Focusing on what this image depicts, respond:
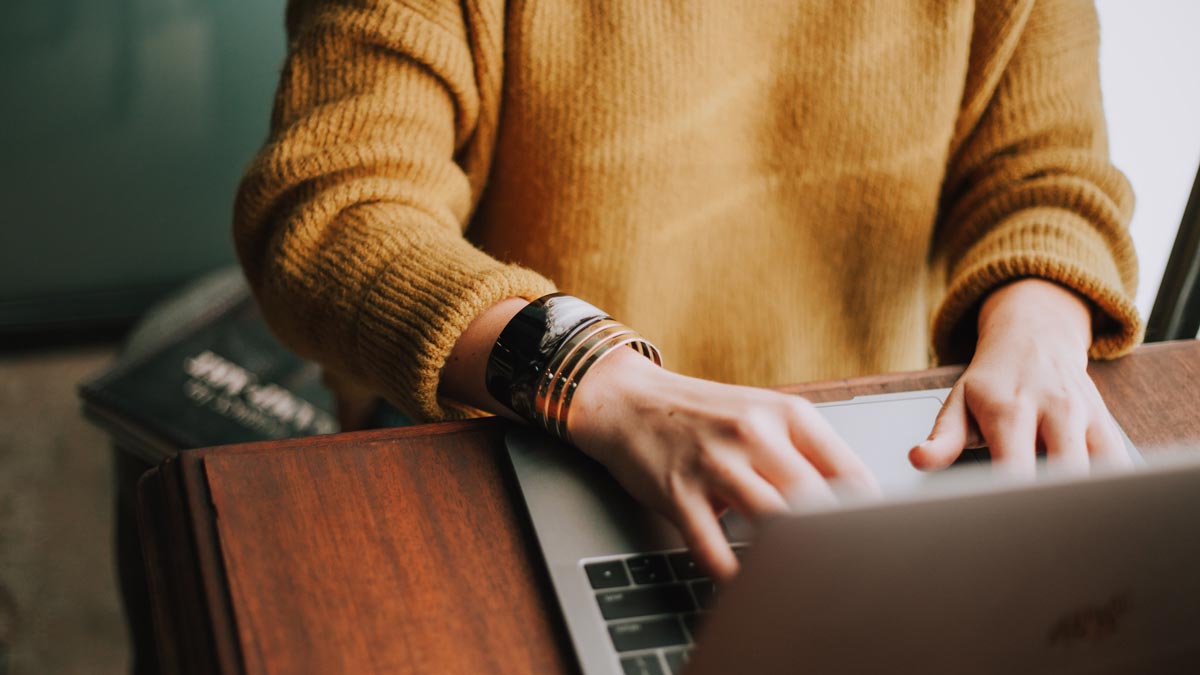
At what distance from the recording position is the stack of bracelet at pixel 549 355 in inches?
19.2

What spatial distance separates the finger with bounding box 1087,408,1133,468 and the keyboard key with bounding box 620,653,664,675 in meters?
0.29

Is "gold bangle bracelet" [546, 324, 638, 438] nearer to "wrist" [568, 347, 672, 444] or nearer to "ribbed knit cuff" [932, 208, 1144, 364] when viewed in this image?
"wrist" [568, 347, 672, 444]

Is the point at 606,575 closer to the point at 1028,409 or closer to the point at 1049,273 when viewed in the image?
the point at 1028,409

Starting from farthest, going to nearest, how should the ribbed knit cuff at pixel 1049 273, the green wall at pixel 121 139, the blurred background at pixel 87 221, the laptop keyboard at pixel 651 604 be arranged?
the green wall at pixel 121 139 → the blurred background at pixel 87 221 → the ribbed knit cuff at pixel 1049 273 → the laptop keyboard at pixel 651 604

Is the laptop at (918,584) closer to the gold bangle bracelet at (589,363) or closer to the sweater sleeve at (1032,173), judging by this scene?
the gold bangle bracelet at (589,363)

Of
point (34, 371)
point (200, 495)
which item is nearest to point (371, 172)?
point (200, 495)

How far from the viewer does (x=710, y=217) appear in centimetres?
78

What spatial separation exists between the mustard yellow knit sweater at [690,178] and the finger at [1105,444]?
4.3 inches

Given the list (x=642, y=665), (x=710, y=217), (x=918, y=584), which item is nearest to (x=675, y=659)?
(x=642, y=665)

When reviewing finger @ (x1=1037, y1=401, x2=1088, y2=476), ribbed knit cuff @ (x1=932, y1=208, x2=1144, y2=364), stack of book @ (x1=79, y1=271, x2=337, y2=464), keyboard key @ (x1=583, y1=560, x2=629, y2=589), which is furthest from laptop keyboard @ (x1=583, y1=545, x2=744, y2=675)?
stack of book @ (x1=79, y1=271, x2=337, y2=464)

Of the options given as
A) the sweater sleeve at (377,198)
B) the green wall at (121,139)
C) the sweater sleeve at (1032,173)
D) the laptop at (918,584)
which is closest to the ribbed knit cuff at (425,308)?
the sweater sleeve at (377,198)

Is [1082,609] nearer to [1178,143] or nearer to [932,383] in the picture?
[932,383]

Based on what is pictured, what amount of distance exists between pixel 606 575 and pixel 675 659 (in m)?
0.05

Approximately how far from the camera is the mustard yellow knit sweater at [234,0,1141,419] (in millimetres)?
585
